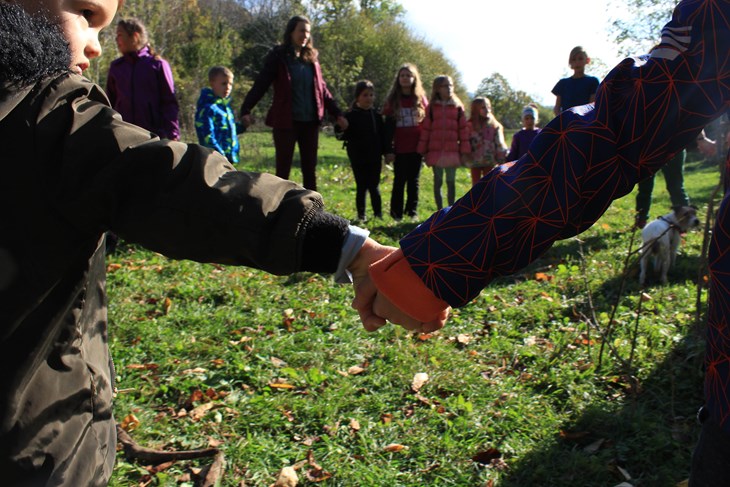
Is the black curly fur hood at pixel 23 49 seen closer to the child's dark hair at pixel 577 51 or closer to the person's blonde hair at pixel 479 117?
the child's dark hair at pixel 577 51

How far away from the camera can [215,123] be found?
6.92 m

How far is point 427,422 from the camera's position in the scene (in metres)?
3.01

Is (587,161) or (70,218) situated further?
(587,161)

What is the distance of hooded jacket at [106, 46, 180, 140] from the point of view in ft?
19.5

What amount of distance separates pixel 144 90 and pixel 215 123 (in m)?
1.08

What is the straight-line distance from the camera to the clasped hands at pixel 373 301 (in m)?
1.44

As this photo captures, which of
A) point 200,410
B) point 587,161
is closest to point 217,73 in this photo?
point 200,410

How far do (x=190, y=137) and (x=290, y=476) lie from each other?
13.9 m

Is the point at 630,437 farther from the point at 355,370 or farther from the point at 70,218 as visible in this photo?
the point at 70,218

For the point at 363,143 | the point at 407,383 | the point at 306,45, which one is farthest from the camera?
the point at 363,143

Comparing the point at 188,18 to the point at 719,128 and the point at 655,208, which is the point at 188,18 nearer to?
the point at 655,208

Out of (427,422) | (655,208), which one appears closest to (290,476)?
(427,422)

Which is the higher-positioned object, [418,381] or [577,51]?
[577,51]

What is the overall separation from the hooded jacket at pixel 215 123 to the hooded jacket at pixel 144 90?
68 centimetres
